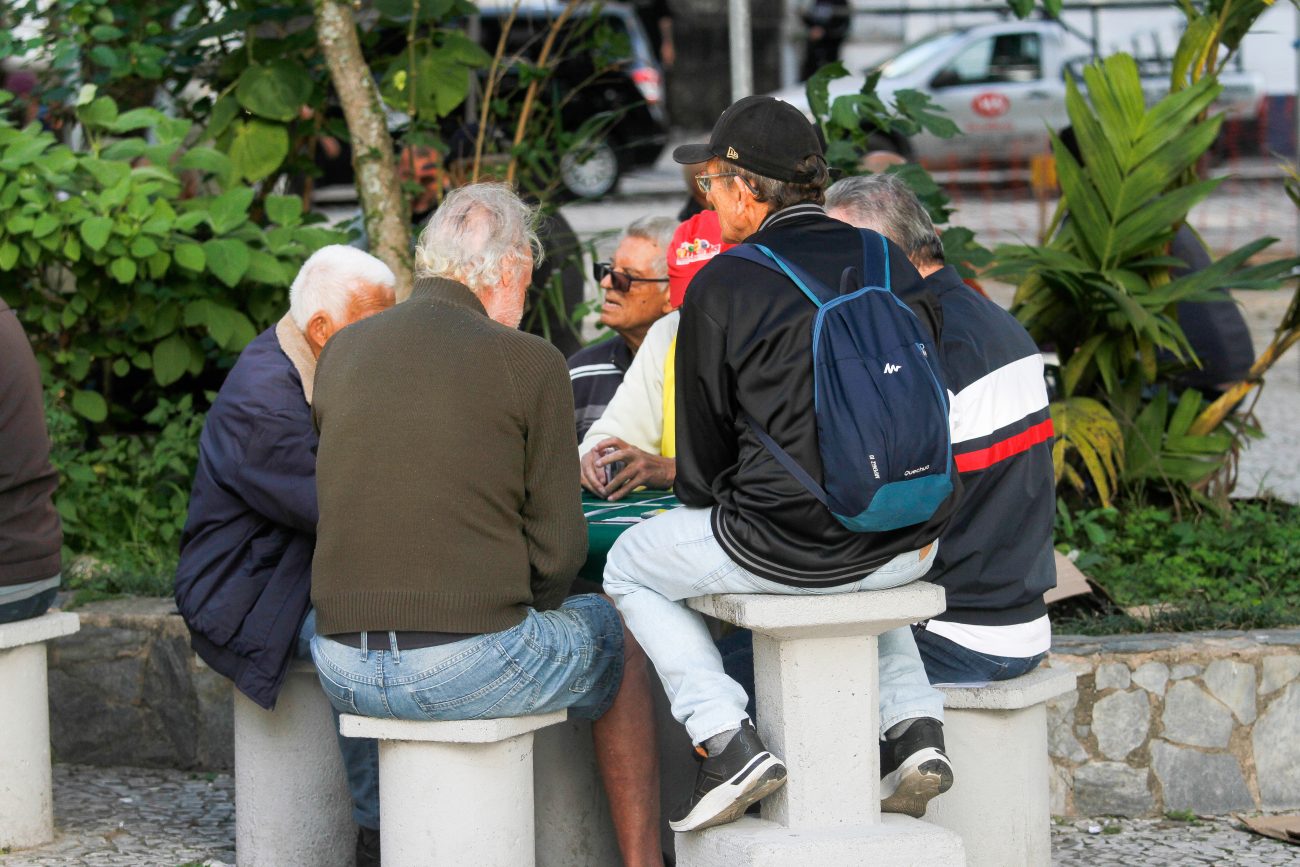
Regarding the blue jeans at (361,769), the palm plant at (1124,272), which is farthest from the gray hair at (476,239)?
the palm plant at (1124,272)

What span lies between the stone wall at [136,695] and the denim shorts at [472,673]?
1.63 meters

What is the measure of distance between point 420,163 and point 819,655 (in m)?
3.64

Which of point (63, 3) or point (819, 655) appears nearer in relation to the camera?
point (819, 655)

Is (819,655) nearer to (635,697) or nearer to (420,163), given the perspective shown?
(635,697)

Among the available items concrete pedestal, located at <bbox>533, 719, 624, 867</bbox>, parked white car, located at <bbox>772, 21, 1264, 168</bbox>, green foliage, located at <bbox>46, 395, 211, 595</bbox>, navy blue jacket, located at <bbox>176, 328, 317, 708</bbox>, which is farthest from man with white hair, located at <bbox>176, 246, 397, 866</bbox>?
parked white car, located at <bbox>772, 21, 1264, 168</bbox>

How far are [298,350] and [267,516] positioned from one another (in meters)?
0.41

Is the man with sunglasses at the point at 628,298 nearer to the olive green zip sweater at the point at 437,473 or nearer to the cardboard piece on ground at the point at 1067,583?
the olive green zip sweater at the point at 437,473

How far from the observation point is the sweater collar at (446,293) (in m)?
3.38

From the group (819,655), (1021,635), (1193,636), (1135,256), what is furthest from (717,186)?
(1135,256)

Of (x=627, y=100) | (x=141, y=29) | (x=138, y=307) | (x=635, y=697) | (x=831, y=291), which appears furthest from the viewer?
(x=627, y=100)

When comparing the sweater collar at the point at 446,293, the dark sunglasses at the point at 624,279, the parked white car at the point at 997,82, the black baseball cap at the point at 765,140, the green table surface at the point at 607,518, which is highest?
the parked white car at the point at 997,82

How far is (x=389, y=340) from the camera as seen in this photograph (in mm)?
3301

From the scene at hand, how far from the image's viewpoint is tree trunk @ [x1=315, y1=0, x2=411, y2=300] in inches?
226

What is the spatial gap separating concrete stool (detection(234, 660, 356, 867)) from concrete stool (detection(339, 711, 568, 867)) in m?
0.61
